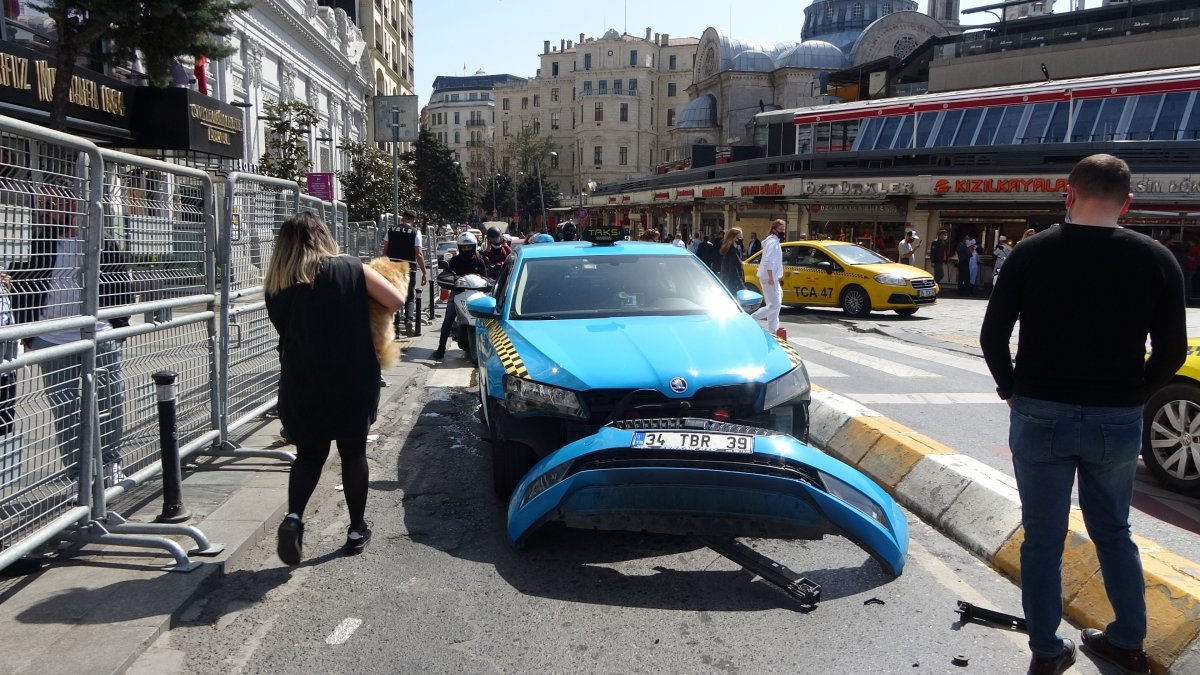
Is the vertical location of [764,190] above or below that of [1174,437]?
above

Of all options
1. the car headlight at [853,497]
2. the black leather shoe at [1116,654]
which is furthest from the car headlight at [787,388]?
the black leather shoe at [1116,654]

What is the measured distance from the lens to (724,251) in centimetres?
1309

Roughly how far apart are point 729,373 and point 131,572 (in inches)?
122

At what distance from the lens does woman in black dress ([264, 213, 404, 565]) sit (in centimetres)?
412

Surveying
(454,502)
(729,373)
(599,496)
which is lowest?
(454,502)

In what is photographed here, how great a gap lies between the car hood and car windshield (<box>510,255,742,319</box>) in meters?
0.23

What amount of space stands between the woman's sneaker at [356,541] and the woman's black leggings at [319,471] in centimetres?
15

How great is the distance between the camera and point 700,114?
81125mm

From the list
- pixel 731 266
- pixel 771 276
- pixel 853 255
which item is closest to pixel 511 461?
pixel 771 276

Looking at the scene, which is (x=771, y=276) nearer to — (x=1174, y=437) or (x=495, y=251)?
(x=495, y=251)

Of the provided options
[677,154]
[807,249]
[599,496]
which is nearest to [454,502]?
[599,496]

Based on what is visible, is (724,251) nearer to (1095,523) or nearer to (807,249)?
(807,249)

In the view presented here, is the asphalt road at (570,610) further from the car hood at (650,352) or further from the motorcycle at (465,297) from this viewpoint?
the motorcycle at (465,297)

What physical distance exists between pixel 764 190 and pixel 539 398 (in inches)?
1236
